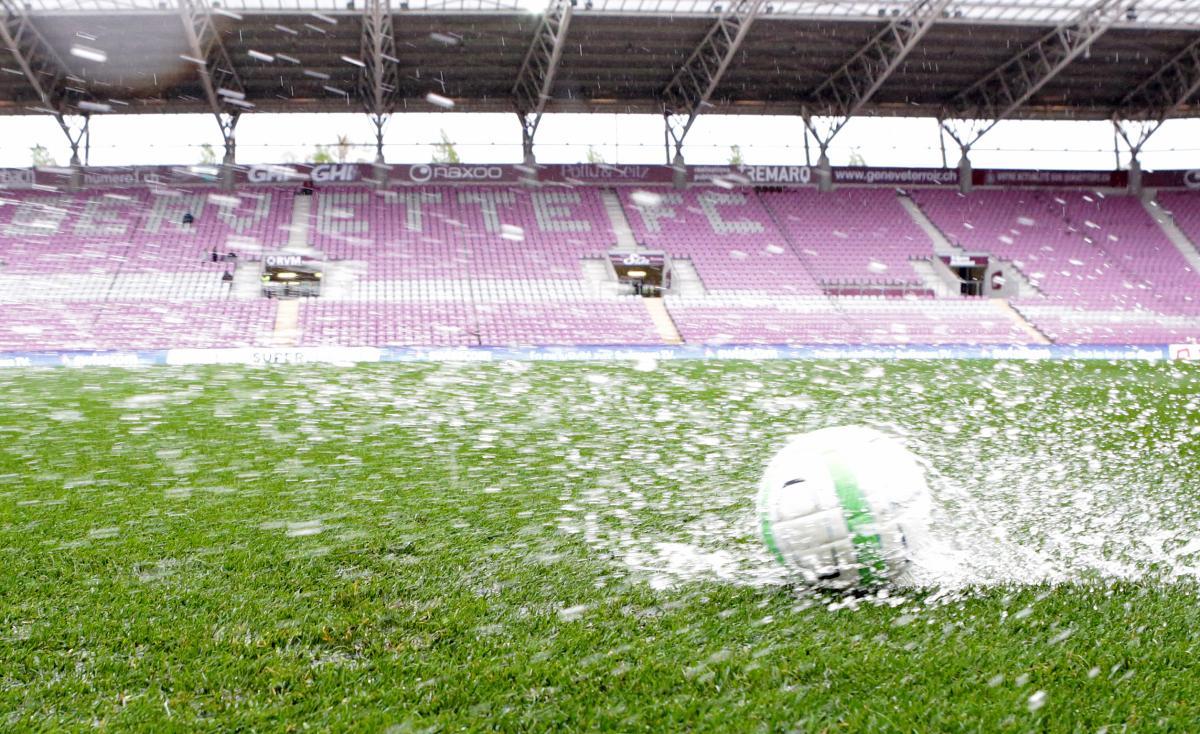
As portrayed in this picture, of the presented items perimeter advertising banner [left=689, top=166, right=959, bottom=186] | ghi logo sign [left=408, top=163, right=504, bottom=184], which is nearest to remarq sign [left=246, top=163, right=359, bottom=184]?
ghi logo sign [left=408, top=163, right=504, bottom=184]

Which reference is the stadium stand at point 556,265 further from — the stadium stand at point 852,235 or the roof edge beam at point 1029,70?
the roof edge beam at point 1029,70

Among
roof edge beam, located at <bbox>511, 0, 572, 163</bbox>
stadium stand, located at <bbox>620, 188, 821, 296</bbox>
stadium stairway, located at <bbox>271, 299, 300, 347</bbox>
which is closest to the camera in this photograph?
stadium stairway, located at <bbox>271, 299, 300, 347</bbox>

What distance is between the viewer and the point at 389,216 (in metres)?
28.9

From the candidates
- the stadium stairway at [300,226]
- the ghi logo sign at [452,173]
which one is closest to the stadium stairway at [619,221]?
the ghi logo sign at [452,173]

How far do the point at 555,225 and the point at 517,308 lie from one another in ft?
22.2

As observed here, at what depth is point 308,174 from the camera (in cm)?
2955

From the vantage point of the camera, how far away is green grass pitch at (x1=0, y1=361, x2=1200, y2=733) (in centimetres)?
236

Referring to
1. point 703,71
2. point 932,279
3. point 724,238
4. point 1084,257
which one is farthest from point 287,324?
point 1084,257

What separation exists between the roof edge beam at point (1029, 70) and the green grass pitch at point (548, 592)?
21.5 meters

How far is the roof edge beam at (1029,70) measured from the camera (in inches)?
907

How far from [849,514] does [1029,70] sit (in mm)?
29987

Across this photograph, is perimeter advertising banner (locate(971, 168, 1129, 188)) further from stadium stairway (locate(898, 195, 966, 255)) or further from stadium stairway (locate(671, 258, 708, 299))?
stadium stairway (locate(671, 258, 708, 299))

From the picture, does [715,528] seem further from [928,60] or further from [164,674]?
[928,60]

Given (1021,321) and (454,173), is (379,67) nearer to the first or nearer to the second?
(454,173)
